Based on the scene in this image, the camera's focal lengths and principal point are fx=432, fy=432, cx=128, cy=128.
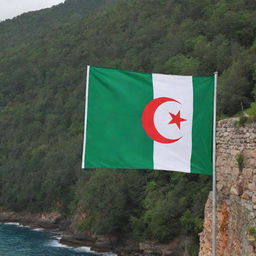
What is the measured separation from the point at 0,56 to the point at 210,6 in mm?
76777

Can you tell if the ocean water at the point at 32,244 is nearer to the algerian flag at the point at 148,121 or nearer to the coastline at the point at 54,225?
the coastline at the point at 54,225

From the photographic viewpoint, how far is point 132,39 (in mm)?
93438

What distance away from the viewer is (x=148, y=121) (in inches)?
285

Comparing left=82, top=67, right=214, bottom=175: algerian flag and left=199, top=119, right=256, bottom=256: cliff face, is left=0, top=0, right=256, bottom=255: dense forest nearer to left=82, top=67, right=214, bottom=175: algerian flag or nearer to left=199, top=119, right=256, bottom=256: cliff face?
left=199, top=119, right=256, bottom=256: cliff face

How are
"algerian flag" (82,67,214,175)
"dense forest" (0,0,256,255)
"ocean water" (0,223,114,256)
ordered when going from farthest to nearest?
"ocean water" (0,223,114,256)
"dense forest" (0,0,256,255)
"algerian flag" (82,67,214,175)

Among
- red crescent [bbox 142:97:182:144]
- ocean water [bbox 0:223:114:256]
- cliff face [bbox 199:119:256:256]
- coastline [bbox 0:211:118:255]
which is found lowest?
ocean water [bbox 0:223:114:256]

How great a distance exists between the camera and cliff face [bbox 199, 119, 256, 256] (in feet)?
25.4

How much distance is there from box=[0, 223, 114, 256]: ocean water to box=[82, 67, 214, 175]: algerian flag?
38.4 metres

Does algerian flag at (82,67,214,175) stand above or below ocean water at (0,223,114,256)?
above

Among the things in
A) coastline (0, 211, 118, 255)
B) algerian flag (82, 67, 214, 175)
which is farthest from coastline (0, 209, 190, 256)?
algerian flag (82, 67, 214, 175)

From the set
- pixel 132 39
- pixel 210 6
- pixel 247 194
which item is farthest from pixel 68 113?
pixel 247 194

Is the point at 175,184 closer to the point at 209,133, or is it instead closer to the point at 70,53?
the point at 209,133

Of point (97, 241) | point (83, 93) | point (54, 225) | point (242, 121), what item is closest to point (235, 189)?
point (242, 121)

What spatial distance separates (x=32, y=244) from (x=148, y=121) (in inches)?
1754
